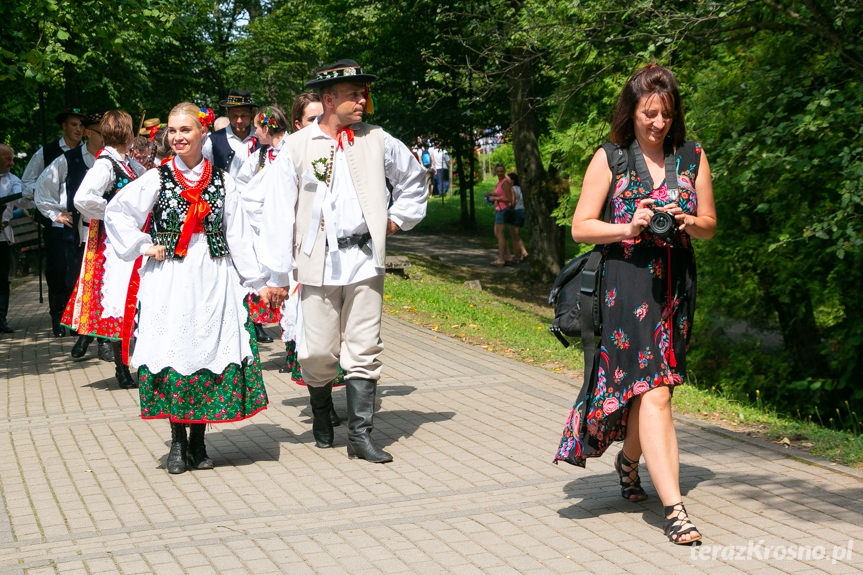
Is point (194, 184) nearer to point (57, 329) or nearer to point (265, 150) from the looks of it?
point (265, 150)

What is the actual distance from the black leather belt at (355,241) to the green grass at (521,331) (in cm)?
282

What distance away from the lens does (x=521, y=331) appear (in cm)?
1154

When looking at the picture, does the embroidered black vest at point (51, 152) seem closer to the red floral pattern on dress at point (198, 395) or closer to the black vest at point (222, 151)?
the black vest at point (222, 151)

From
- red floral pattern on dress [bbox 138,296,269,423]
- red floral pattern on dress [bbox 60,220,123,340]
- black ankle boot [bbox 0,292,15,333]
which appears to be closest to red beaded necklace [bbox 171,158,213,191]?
red floral pattern on dress [bbox 138,296,269,423]

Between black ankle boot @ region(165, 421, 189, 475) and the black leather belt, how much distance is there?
1.41 m

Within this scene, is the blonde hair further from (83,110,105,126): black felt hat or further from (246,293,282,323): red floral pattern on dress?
(83,110,105,126): black felt hat

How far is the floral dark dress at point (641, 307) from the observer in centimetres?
482

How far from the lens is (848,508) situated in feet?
17.0

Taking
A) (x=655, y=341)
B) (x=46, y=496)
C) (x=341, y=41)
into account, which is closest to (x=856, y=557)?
(x=655, y=341)

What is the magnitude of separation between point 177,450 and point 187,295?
0.92 metres

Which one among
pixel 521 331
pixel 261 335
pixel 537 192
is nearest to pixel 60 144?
pixel 261 335

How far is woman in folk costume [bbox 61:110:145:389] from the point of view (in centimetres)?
848

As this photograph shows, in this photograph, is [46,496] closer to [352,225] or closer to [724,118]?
[352,225]
